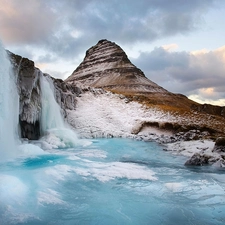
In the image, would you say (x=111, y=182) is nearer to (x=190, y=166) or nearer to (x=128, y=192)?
(x=128, y=192)

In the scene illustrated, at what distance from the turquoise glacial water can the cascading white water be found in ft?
23.6

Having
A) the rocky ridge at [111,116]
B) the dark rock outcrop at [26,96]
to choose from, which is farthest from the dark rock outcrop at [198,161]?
the dark rock outcrop at [26,96]

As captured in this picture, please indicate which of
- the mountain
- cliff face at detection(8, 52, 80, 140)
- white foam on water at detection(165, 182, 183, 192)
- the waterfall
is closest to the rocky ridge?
cliff face at detection(8, 52, 80, 140)

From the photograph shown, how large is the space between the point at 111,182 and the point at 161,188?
194cm

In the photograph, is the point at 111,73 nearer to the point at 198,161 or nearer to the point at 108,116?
the point at 108,116

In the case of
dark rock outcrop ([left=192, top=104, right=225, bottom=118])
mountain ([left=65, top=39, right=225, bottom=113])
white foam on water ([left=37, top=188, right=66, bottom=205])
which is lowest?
white foam on water ([left=37, top=188, right=66, bottom=205])

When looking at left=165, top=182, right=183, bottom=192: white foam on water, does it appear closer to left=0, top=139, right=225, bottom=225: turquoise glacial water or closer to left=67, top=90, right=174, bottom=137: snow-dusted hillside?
left=0, top=139, right=225, bottom=225: turquoise glacial water

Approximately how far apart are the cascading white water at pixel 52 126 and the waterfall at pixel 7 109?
308 cm

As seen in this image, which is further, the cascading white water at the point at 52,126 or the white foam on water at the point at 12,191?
the cascading white water at the point at 52,126

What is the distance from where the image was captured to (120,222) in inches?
246

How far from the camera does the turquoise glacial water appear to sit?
6496 mm

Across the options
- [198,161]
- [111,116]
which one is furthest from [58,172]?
[111,116]

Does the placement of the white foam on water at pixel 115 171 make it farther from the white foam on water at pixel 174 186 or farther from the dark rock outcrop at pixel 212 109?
the dark rock outcrop at pixel 212 109

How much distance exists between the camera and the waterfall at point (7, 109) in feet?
48.5
